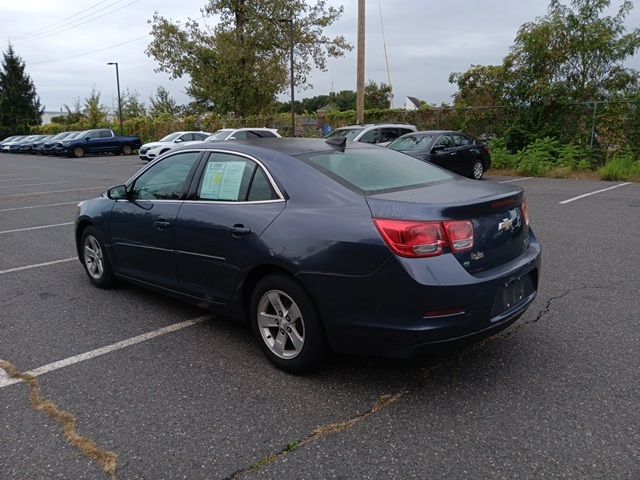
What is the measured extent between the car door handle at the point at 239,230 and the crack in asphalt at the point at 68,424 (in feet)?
4.81

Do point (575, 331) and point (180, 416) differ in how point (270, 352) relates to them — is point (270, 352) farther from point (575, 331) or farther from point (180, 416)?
point (575, 331)

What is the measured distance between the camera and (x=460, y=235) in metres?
3.12

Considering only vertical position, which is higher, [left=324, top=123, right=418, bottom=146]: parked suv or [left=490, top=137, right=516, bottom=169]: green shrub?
[left=324, top=123, right=418, bottom=146]: parked suv

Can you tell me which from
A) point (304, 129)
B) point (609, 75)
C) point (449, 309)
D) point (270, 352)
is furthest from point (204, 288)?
point (304, 129)

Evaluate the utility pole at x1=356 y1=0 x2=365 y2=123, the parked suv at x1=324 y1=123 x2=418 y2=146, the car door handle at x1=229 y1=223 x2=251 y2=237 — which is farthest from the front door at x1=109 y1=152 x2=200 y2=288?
the utility pole at x1=356 y1=0 x2=365 y2=123

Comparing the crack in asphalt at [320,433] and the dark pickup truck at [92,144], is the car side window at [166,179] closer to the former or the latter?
the crack in asphalt at [320,433]

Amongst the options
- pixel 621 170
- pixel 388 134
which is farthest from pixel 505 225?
pixel 621 170

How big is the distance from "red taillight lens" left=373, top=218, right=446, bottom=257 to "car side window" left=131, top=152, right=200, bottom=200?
200 cm

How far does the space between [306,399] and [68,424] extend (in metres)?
1.33

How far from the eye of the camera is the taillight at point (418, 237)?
301 centimetres

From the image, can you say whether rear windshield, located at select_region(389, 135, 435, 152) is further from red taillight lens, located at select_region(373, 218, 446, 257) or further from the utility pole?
red taillight lens, located at select_region(373, 218, 446, 257)

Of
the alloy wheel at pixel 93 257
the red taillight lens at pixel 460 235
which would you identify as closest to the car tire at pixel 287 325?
the red taillight lens at pixel 460 235

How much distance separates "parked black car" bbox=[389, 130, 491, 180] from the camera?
1359cm

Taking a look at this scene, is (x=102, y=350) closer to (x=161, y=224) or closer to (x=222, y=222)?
(x=161, y=224)
